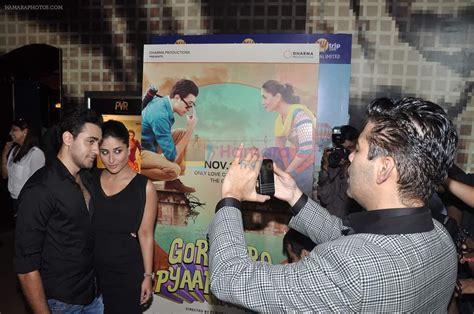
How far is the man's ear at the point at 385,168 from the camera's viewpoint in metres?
1.04

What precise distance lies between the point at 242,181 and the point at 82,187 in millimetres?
1313

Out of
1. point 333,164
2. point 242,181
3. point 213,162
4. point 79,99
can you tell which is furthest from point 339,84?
point 79,99

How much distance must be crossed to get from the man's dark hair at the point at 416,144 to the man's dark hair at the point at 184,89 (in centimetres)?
206

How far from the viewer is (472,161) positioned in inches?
114

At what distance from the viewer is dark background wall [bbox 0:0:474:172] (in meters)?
2.84

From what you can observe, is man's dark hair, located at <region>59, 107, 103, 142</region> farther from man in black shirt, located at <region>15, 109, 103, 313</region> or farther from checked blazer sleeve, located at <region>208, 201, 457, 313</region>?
checked blazer sleeve, located at <region>208, 201, 457, 313</region>

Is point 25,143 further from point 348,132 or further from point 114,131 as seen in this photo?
point 348,132

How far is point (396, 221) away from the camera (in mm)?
1006

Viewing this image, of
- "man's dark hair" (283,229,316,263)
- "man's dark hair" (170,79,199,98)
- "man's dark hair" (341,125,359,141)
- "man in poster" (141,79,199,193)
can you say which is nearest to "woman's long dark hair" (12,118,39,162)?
"man in poster" (141,79,199,193)

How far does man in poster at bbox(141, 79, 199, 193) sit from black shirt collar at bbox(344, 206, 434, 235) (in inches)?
82.0

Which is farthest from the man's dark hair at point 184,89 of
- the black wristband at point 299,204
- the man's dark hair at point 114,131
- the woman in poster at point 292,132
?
the black wristband at point 299,204

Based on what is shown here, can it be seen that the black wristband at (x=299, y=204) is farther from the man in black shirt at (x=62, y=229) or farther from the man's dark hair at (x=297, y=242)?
the man's dark hair at (x=297, y=242)

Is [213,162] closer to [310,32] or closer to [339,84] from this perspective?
[339,84]

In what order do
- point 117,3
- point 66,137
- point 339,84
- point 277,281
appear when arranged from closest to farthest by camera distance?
point 277,281 < point 66,137 < point 339,84 < point 117,3
